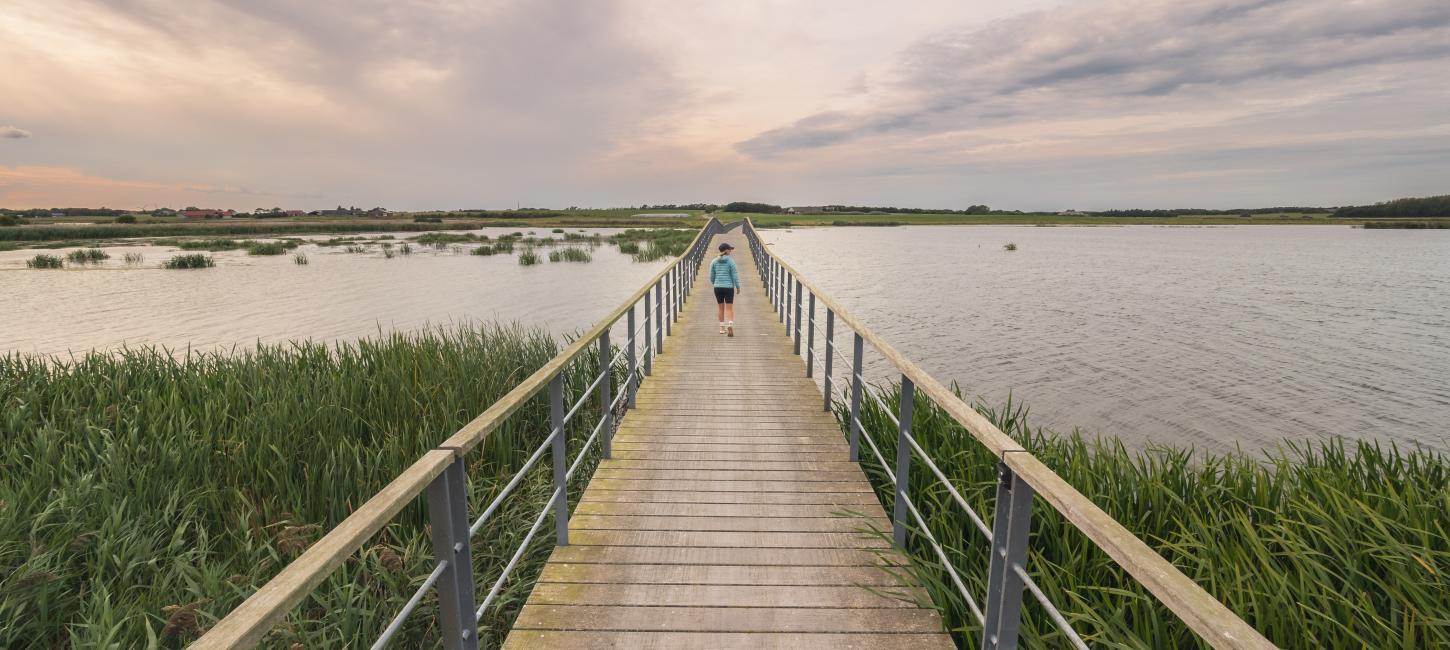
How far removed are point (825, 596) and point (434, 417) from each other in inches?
176

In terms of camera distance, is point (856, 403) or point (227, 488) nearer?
point (227, 488)

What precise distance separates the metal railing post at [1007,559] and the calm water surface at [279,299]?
9.58 metres

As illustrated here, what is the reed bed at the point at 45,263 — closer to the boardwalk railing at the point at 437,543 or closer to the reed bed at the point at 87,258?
the reed bed at the point at 87,258

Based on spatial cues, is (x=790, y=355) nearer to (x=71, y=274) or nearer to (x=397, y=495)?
(x=397, y=495)

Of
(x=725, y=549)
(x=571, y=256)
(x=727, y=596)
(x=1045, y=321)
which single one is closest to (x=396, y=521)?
(x=725, y=549)

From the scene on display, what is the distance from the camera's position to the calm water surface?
14.4 meters

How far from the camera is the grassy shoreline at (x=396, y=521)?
3035 millimetres

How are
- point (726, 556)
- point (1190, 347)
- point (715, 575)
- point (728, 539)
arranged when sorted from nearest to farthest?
point (715, 575)
point (726, 556)
point (728, 539)
point (1190, 347)

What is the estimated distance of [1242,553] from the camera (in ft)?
10.3

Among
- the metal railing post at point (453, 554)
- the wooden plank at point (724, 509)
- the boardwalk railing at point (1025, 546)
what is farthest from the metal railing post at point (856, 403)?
Answer: the metal railing post at point (453, 554)

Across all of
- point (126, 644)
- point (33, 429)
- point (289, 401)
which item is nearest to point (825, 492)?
point (126, 644)

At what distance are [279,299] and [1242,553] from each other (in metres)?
22.6

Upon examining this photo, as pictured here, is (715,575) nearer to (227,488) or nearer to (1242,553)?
(1242,553)

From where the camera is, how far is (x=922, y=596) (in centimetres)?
314
